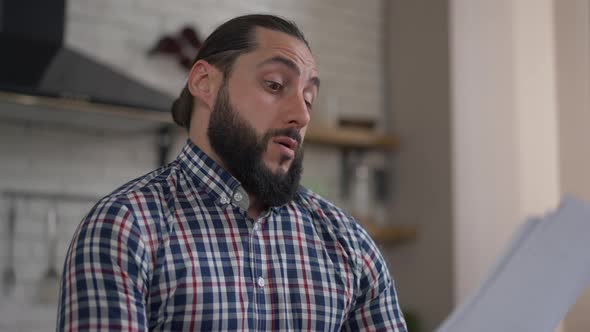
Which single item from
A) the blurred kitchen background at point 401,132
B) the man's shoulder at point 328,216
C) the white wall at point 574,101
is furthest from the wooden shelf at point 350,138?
the man's shoulder at point 328,216

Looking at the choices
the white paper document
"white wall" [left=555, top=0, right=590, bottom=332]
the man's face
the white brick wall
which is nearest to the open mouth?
the man's face

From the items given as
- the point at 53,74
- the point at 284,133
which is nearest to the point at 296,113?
the point at 284,133

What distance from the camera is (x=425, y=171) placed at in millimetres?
3268

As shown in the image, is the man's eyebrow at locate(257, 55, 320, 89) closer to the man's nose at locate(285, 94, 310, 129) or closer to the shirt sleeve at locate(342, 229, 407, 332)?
the man's nose at locate(285, 94, 310, 129)

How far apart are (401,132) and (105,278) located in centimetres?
259

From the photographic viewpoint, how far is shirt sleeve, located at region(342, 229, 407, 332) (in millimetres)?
1181

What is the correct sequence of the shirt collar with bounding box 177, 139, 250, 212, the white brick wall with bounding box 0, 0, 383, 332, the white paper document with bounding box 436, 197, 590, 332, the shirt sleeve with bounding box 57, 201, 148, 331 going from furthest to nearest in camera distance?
the white brick wall with bounding box 0, 0, 383, 332 < the white paper document with bounding box 436, 197, 590, 332 < the shirt collar with bounding box 177, 139, 250, 212 < the shirt sleeve with bounding box 57, 201, 148, 331

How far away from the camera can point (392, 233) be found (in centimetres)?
321

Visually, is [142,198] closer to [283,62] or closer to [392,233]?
[283,62]

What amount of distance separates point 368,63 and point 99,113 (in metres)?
1.49

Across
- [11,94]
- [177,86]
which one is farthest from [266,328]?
[177,86]

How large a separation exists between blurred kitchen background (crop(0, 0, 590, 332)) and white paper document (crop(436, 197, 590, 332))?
1.55 metres

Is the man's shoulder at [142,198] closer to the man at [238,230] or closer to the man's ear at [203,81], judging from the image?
the man at [238,230]

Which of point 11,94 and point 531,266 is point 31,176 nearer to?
point 11,94
